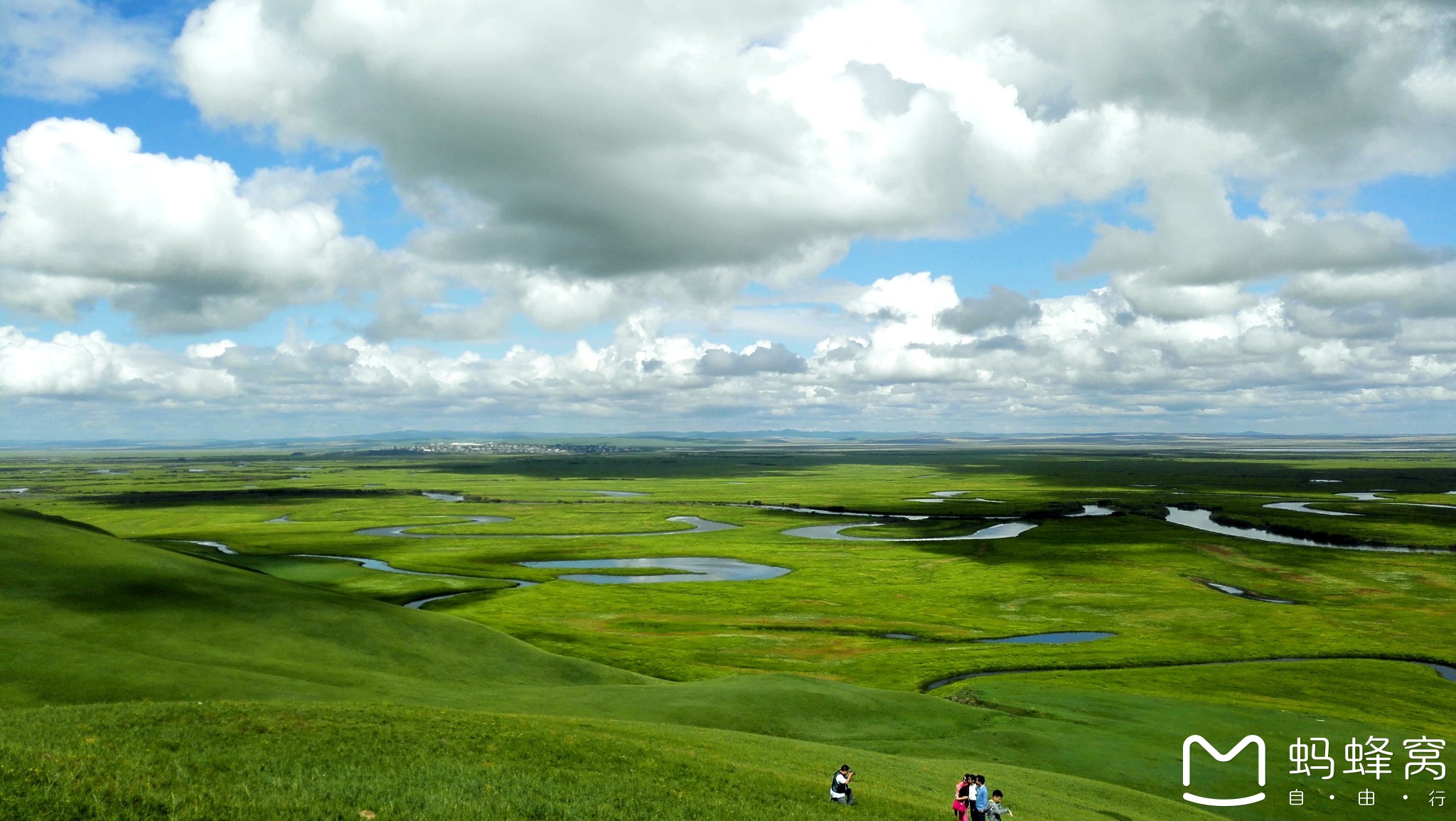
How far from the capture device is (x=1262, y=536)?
17850 cm

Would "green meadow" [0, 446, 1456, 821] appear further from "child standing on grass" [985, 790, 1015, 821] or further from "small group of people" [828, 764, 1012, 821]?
"child standing on grass" [985, 790, 1015, 821]

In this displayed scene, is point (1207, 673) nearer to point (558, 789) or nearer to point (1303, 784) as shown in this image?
point (1303, 784)

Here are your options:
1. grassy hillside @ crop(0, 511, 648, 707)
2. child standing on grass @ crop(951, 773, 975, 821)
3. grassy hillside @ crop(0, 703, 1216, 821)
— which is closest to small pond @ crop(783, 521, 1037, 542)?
grassy hillside @ crop(0, 511, 648, 707)

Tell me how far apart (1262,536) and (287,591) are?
198 metres

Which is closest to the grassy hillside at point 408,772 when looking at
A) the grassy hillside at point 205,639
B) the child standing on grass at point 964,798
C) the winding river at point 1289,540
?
the child standing on grass at point 964,798

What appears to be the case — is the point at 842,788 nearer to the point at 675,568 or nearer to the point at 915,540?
the point at 675,568

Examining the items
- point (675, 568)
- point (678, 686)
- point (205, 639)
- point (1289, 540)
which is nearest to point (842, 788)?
point (678, 686)

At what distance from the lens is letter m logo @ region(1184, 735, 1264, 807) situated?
44.6 meters

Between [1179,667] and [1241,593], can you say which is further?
[1241,593]

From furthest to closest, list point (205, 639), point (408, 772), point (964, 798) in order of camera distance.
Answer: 1. point (205, 639)
2. point (964, 798)
3. point (408, 772)

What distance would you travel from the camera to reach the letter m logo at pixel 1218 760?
44625 millimetres

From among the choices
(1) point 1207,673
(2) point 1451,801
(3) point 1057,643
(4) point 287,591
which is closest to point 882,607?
(3) point 1057,643

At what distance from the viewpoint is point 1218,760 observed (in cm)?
5000

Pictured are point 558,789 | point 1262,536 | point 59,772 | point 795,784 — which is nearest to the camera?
point 59,772
